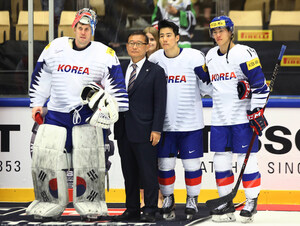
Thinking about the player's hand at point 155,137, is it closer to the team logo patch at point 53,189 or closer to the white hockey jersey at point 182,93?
the white hockey jersey at point 182,93

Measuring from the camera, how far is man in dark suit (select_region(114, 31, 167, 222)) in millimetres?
6059

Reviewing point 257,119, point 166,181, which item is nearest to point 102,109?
point 166,181

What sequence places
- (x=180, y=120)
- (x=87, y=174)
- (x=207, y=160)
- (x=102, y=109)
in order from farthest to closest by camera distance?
(x=207, y=160) → (x=180, y=120) → (x=87, y=174) → (x=102, y=109)

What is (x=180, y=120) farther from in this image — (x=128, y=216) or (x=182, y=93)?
(x=128, y=216)

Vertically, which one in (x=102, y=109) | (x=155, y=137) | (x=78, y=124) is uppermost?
(x=102, y=109)

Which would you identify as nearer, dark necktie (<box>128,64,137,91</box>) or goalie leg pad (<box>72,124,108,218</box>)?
goalie leg pad (<box>72,124,108,218</box>)

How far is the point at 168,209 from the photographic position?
621 centimetres

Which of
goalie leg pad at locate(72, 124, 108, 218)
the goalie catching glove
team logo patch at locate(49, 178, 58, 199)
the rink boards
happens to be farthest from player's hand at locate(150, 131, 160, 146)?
the rink boards

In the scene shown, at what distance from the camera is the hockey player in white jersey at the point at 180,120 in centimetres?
621

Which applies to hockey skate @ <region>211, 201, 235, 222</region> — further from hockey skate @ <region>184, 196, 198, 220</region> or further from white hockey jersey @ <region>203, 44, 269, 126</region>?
white hockey jersey @ <region>203, 44, 269, 126</region>

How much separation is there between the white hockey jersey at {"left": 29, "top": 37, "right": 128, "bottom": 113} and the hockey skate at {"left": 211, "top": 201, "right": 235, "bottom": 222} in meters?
1.06

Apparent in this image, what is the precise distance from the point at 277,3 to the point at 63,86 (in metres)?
2.55

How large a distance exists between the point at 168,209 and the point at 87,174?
72 centimetres

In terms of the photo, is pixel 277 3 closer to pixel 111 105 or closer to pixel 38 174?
pixel 111 105
